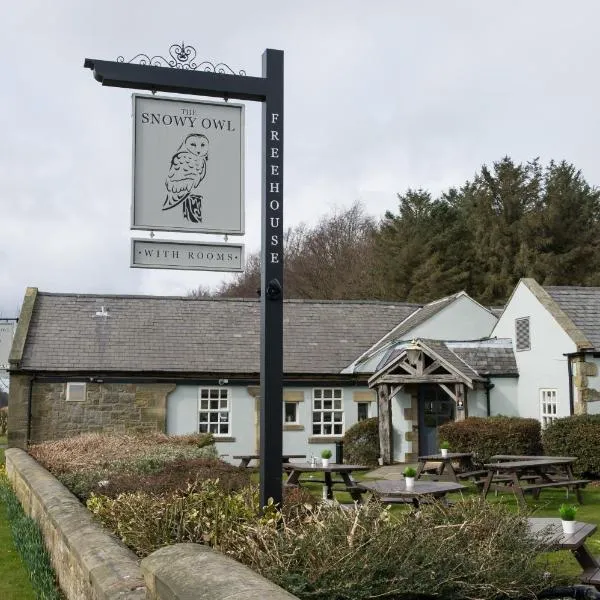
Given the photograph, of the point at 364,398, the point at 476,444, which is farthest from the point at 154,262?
the point at 364,398

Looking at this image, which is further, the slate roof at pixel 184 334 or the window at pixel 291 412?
the window at pixel 291 412

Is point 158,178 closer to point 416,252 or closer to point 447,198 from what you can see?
point 416,252

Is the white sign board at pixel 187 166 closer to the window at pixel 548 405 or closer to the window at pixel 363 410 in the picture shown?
the window at pixel 548 405

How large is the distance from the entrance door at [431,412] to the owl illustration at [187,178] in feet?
54.0

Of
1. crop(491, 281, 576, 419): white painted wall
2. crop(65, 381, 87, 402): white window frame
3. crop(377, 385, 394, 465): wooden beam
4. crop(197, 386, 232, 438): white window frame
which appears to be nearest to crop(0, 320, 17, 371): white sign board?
crop(65, 381, 87, 402): white window frame

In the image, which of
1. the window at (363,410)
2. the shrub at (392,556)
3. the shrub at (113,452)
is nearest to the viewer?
the shrub at (392,556)

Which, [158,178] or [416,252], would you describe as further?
[416,252]

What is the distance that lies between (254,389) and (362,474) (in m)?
4.63

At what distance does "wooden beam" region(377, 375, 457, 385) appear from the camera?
66.8ft

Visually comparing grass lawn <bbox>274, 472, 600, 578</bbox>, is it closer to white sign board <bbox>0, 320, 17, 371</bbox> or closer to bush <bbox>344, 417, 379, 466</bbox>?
bush <bbox>344, 417, 379, 466</bbox>

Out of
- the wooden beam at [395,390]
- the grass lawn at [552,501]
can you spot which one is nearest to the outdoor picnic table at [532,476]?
the grass lawn at [552,501]

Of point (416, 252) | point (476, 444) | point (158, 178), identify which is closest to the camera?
point (158, 178)

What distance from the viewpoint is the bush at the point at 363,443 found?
22.0m

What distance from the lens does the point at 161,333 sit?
2438 centimetres
